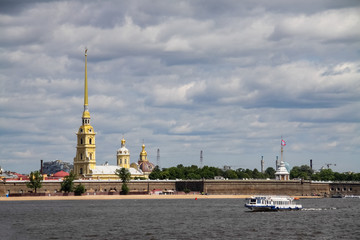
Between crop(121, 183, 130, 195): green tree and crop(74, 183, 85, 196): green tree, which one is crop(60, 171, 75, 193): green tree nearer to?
crop(74, 183, 85, 196): green tree

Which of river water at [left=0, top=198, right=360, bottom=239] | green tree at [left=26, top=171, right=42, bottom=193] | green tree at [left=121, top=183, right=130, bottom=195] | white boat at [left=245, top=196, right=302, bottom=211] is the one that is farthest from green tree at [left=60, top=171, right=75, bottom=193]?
river water at [left=0, top=198, right=360, bottom=239]

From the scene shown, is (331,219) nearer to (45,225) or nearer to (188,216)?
(188,216)

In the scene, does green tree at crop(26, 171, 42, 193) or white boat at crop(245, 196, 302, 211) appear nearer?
white boat at crop(245, 196, 302, 211)

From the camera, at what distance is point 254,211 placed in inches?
4520

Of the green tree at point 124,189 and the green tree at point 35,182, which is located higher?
the green tree at point 35,182

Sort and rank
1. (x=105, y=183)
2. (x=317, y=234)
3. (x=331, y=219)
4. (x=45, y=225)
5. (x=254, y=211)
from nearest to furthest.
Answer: (x=317, y=234) → (x=45, y=225) → (x=331, y=219) → (x=254, y=211) → (x=105, y=183)

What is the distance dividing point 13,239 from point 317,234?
29.2 meters

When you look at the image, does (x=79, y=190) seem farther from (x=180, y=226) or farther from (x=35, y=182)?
(x=180, y=226)

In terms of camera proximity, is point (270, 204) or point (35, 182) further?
point (35, 182)

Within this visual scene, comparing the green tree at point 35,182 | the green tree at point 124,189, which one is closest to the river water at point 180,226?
the green tree at point 35,182

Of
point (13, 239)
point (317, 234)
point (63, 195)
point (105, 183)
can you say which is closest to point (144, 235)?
point (13, 239)

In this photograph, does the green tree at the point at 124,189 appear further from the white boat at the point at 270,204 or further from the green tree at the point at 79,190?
the white boat at the point at 270,204

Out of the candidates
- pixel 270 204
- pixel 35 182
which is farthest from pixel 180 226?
pixel 35 182

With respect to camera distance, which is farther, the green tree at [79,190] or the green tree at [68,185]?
the green tree at [79,190]
